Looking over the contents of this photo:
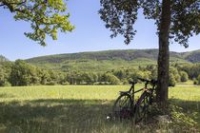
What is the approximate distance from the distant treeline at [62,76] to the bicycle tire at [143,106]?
74162mm

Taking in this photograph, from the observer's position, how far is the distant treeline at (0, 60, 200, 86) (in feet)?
376

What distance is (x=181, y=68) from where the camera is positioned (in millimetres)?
158125

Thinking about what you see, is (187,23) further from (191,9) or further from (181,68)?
(181,68)

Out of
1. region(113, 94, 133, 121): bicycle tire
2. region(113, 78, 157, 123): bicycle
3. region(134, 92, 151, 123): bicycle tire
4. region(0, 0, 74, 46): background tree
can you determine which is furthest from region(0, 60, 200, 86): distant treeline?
region(134, 92, 151, 123): bicycle tire

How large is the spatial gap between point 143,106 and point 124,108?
2.03ft

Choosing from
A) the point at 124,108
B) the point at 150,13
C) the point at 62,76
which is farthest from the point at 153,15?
the point at 62,76

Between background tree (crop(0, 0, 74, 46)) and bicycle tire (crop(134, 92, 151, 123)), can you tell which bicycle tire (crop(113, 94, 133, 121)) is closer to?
bicycle tire (crop(134, 92, 151, 123))

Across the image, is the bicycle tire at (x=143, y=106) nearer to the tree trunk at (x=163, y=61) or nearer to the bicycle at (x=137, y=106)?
the bicycle at (x=137, y=106)

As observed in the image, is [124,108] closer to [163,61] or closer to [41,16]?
[163,61]

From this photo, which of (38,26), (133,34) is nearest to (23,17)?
(38,26)

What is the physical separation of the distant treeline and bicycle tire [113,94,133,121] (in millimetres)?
73579

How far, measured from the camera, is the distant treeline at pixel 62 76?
114625 millimetres

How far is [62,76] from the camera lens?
139875 mm

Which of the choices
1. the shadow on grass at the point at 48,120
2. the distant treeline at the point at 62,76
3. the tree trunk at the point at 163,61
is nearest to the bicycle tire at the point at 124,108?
the shadow on grass at the point at 48,120
